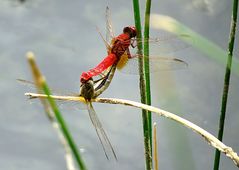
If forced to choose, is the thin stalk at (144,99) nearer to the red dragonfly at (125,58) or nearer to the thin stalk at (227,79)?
the red dragonfly at (125,58)

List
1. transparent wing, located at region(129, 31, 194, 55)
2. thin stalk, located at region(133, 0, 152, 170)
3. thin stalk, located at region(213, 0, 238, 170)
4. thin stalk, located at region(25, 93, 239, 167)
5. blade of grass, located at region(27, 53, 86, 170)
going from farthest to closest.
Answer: transparent wing, located at region(129, 31, 194, 55)
thin stalk, located at region(213, 0, 238, 170)
thin stalk, located at region(133, 0, 152, 170)
thin stalk, located at region(25, 93, 239, 167)
blade of grass, located at region(27, 53, 86, 170)

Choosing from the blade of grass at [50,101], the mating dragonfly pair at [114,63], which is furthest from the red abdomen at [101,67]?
the blade of grass at [50,101]

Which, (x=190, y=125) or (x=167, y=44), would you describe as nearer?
(x=190, y=125)

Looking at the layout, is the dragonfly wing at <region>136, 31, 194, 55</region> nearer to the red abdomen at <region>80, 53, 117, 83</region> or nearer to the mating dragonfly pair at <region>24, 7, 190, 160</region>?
the mating dragonfly pair at <region>24, 7, 190, 160</region>

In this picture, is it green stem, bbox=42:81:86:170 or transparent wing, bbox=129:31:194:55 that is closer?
green stem, bbox=42:81:86:170

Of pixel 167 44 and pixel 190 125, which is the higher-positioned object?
pixel 167 44

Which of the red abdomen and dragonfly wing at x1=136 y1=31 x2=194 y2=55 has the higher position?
dragonfly wing at x1=136 y1=31 x2=194 y2=55

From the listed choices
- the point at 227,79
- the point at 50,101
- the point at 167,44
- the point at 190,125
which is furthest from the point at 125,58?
the point at 50,101

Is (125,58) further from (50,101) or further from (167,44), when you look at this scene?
(50,101)

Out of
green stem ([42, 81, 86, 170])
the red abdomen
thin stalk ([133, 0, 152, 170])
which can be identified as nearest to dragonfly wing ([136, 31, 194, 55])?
the red abdomen
